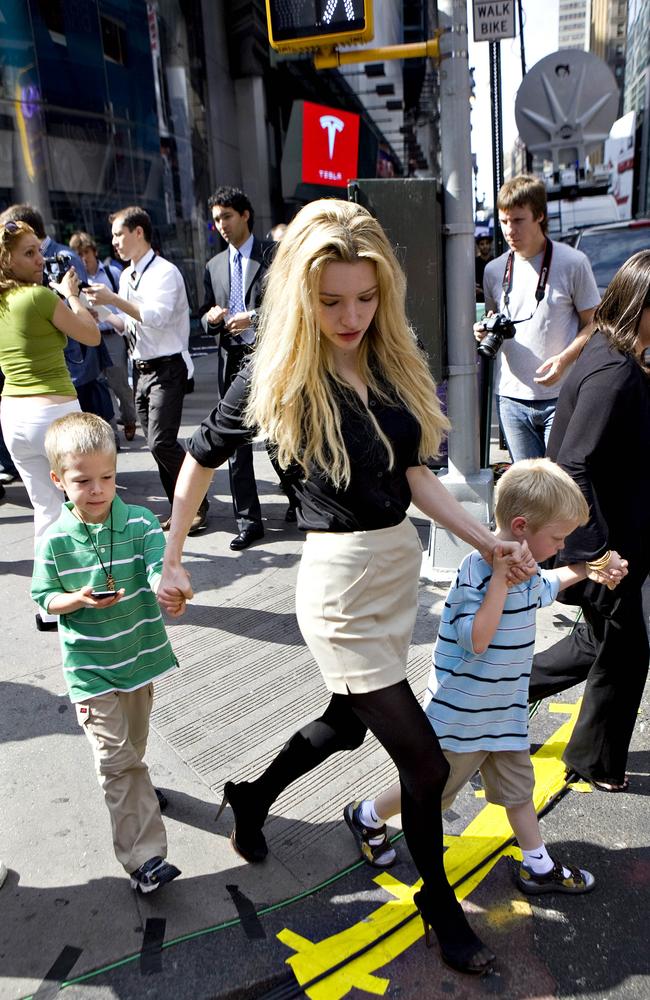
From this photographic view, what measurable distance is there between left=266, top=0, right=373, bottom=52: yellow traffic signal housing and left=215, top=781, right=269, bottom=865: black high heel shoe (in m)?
3.96

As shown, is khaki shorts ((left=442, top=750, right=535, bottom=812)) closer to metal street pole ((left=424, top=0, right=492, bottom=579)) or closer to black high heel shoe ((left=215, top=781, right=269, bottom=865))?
black high heel shoe ((left=215, top=781, right=269, bottom=865))

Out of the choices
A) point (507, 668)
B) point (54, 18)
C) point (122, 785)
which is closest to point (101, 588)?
point (122, 785)

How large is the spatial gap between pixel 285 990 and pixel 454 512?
1.38 metres

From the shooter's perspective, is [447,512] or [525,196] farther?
[525,196]

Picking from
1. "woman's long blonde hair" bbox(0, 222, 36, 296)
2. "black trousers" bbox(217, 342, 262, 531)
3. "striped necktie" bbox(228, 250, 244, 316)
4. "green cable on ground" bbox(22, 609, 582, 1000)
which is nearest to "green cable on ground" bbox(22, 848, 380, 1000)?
"green cable on ground" bbox(22, 609, 582, 1000)

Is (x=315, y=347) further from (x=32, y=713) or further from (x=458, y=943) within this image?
(x=32, y=713)

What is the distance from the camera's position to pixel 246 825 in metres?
2.61

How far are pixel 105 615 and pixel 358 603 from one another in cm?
86

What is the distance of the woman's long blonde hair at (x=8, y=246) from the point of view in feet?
12.9

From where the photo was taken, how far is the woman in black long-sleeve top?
2.58m

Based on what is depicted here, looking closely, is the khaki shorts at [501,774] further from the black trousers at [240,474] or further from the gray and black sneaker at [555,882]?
the black trousers at [240,474]

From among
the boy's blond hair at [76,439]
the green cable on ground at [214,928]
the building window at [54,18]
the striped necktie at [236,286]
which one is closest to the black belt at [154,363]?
the striped necktie at [236,286]

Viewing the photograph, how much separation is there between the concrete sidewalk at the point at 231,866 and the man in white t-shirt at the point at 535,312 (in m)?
1.19

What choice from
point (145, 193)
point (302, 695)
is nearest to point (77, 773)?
point (302, 695)
